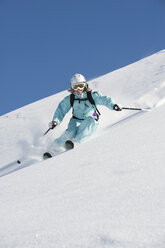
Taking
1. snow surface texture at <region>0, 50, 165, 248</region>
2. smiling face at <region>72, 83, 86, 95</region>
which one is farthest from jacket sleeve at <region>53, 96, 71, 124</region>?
snow surface texture at <region>0, 50, 165, 248</region>

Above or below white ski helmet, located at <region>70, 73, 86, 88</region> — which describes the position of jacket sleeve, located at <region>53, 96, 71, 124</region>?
below

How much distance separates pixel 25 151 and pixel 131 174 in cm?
381

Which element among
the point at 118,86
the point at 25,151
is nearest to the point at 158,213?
the point at 25,151

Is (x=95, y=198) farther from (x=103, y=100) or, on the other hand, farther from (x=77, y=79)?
(x=77, y=79)

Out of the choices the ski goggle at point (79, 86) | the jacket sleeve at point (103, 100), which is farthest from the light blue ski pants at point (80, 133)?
the ski goggle at point (79, 86)

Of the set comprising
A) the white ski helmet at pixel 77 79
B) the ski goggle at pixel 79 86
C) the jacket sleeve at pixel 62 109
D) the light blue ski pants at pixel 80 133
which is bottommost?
the light blue ski pants at pixel 80 133

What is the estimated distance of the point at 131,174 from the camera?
213cm

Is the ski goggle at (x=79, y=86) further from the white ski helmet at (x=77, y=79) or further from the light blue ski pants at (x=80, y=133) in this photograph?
the light blue ski pants at (x=80, y=133)

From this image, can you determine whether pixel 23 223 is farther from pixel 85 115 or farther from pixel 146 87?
pixel 146 87

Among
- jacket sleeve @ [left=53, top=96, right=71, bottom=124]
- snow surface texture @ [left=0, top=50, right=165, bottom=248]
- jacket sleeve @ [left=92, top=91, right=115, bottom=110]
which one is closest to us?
snow surface texture @ [left=0, top=50, right=165, bottom=248]

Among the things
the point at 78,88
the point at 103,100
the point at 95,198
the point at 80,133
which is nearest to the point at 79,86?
the point at 78,88

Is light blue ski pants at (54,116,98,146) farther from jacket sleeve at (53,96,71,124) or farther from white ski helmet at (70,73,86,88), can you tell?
white ski helmet at (70,73,86,88)

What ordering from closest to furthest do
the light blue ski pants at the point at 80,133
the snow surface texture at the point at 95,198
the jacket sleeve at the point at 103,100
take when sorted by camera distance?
the snow surface texture at the point at 95,198
the light blue ski pants at the point at 80,133
the jacket sleeve at the point at 103,100

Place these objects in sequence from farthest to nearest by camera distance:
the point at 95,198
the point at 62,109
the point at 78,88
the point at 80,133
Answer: the point at 62,109, the point at 78,88, the point at 80,133, the point at 95,198
